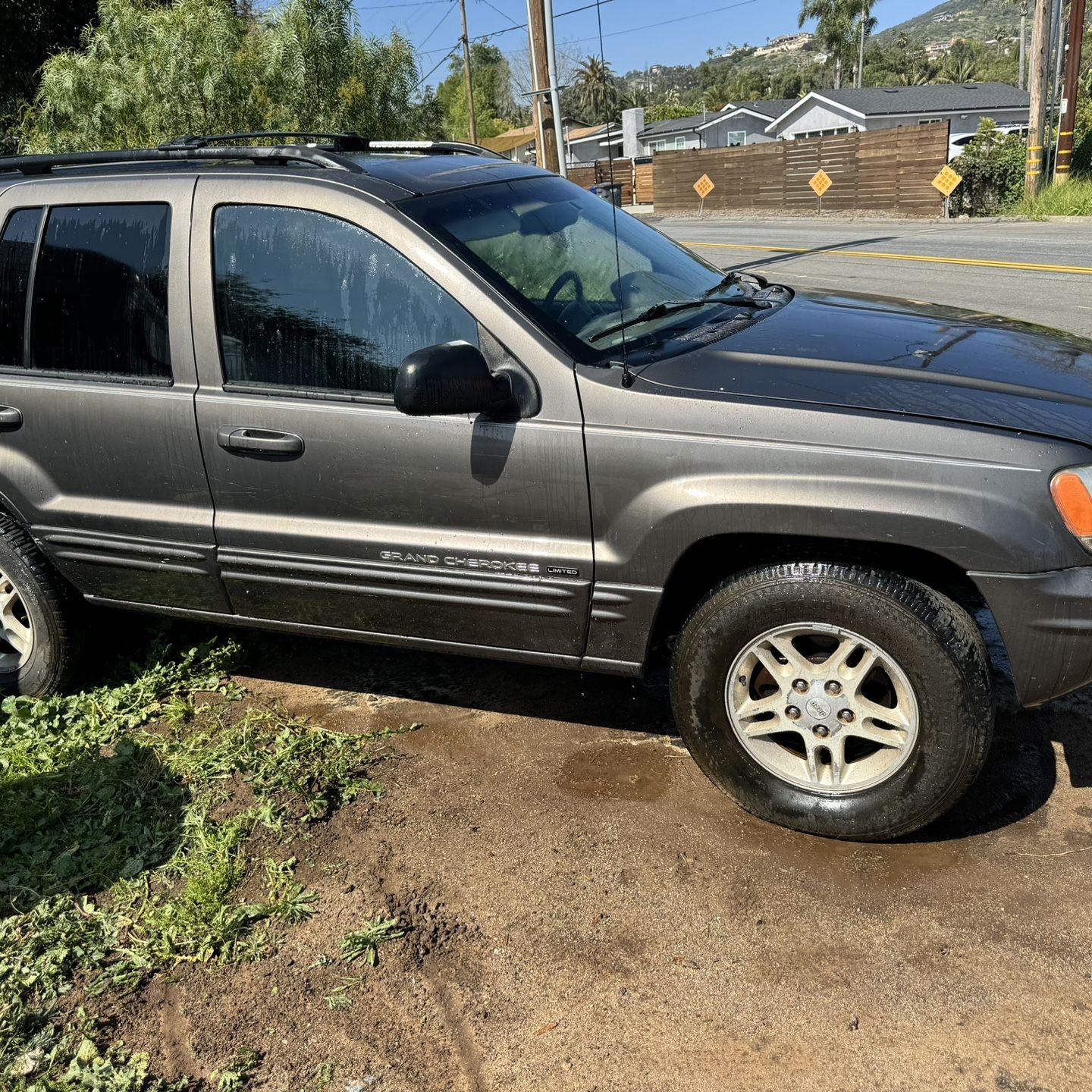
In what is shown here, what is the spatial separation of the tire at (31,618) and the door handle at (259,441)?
1.08 metres

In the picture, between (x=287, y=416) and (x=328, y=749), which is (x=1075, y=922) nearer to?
(x=328, y=749)

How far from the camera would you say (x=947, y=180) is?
25.7 metres

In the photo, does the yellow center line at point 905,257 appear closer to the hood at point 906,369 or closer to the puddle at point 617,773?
the hood at point 906,369

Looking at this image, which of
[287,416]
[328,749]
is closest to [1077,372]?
[287,416]

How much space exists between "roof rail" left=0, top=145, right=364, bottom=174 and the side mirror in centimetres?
89

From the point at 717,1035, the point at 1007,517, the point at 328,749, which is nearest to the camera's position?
the point at 717,1035

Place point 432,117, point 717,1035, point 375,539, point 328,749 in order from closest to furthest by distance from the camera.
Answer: point 717,1035 → point 375,539 → point 328,749 → point 432,117

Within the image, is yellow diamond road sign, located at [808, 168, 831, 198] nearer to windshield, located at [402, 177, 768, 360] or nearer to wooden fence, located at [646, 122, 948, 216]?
wooden fence, located at [646, 122, 948, 216]

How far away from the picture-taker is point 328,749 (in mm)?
3754

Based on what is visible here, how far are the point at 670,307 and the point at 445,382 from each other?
3.38 ft

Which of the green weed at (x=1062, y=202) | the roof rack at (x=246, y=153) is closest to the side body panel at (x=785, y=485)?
the roof rack at (x=246, y=153)

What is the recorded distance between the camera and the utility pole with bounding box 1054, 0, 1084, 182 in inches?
907

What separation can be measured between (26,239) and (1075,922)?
388cm

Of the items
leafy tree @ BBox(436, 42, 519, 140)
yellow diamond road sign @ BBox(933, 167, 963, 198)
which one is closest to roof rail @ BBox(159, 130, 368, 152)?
yellow diamond road sign @ BBox(933, 167, 963, 198)
